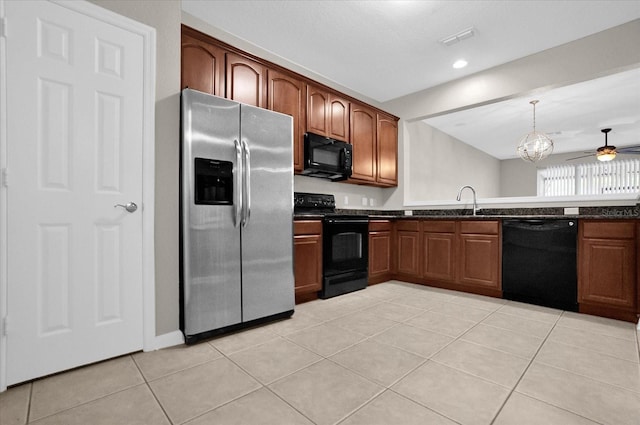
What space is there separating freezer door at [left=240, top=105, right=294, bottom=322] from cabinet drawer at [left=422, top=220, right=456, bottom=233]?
6.91ft

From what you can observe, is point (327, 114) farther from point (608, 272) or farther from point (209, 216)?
point (608, 272)

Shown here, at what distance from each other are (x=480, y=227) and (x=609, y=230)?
1076 mm

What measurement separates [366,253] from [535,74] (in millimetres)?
2798

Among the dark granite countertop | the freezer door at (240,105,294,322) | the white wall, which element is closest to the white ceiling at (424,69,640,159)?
the white wall

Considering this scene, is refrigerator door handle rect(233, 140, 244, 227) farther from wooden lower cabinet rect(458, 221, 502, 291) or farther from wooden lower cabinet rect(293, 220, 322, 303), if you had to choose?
wooden lower cabinet rect(458, 221, 502, 291)

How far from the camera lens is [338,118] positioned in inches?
157

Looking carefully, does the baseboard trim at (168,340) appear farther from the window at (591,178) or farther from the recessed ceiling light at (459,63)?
the window at (591,178)

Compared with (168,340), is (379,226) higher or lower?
higher

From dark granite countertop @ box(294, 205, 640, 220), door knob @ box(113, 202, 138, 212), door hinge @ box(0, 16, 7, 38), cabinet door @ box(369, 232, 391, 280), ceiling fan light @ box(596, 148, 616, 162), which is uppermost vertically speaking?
ceiling fan light @ box(596, 148, 616, 162)

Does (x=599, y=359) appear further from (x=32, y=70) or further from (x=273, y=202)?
(x=32, y=70)

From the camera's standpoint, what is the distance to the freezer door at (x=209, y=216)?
2084mm

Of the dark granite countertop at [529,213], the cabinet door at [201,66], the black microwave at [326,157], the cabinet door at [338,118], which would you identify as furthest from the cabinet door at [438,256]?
the cabinet door at [201,66]

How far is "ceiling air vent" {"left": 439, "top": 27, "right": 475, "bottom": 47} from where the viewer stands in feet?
9.97

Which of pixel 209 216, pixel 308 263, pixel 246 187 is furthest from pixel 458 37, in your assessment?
pixel 209 216
